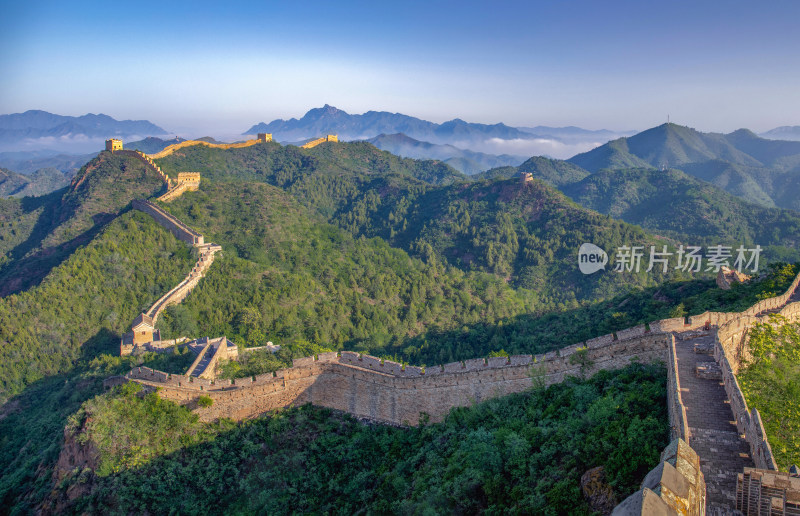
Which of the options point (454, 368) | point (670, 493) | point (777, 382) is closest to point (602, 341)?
point (777, 382)

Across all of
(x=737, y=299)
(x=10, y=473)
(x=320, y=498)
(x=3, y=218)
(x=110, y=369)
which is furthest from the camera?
(x=3, y=218)

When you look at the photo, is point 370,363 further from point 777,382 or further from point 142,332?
point 142,332

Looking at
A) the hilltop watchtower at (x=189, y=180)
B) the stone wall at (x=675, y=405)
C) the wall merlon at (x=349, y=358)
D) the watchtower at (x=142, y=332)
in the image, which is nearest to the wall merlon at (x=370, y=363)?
the wall merlon at (x=349, y=358)

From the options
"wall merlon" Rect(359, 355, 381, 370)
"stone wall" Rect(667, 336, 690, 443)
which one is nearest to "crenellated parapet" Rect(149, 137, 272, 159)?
"wall merlon" Rect(359, 355, 381, 370)

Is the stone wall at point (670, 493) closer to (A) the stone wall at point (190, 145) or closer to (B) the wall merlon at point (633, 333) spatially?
(B) the wall merlon at point (633, 333)

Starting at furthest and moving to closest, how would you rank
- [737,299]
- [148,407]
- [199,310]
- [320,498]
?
[199,310] < [737,299] < [148,407] < [320,498]

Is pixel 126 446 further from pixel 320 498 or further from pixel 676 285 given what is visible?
pixel 676 285

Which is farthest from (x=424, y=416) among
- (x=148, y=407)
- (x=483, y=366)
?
(x=148, y=407)

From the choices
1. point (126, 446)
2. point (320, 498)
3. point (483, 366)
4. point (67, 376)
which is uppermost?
point (483, 366)
